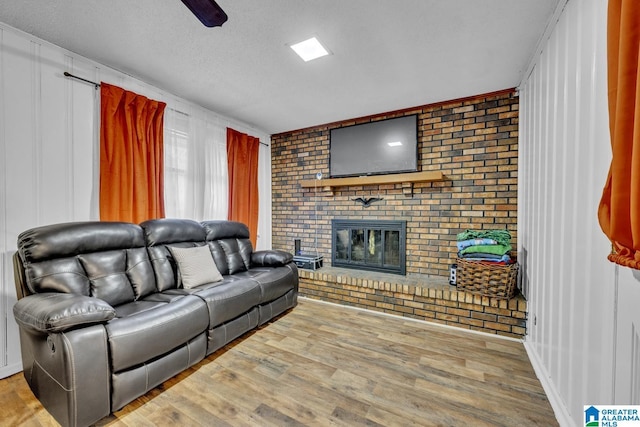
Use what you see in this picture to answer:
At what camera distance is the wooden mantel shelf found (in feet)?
9.66

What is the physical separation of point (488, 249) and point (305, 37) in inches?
95.9

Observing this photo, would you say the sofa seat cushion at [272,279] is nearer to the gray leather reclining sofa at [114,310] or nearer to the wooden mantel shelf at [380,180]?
the gray leather reclining sofa at [114,310]

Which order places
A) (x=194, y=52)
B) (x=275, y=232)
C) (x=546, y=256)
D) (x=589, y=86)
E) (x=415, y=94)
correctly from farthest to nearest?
(x=275, y=232), (x=415, y=94), (x=194, y=52), (x=546, y=256), (x=589, y=86)

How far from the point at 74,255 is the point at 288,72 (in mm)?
2260

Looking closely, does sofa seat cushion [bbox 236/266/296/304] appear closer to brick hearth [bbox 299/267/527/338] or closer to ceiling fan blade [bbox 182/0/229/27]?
brick hearth [bbox 299/267/527/338]

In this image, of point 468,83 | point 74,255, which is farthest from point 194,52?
point 468,83

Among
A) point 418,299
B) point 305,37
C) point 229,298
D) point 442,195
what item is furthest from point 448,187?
point 229,298

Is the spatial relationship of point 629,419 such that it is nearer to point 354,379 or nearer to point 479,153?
point 354,379

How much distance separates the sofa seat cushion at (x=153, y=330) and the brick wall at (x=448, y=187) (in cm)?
223

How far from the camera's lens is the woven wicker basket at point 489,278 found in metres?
2.32

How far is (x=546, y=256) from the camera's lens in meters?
1.75

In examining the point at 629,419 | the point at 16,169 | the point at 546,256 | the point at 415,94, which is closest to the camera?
the point at 629,419

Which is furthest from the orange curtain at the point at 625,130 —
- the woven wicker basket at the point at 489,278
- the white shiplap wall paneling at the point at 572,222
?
the woven wicker basket at the point at 489,278

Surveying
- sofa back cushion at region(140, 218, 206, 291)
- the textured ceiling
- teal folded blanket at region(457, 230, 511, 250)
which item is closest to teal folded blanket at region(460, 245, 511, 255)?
teal folded blanket at region(457, 230, 511, 250)
